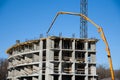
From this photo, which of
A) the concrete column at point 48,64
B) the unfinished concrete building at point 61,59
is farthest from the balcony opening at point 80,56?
the concrete column at point 48,64

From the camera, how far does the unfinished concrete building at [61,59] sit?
65.7m

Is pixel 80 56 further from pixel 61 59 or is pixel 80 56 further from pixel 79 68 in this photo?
pixel 61 59

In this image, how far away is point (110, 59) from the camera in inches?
1916

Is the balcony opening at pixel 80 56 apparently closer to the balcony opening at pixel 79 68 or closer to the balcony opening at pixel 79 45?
the balcony opening at pixel 79 68

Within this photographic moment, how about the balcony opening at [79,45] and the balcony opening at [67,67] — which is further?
the balcony opening at [79,45]

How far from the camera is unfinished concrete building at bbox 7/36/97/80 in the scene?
216 feet

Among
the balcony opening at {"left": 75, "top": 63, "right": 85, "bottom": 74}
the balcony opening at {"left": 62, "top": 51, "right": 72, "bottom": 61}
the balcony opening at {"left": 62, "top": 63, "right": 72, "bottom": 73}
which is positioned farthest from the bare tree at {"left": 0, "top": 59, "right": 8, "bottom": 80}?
the balcony opening at {"left": 75, "top": 63, "right": 85, "bottom": 74}

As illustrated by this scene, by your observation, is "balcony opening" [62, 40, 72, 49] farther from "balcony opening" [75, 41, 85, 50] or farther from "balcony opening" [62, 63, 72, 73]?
"balcony opening" [62, 63, 72, 73]

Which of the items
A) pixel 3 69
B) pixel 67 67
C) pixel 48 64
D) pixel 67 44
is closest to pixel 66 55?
pixel 67 44

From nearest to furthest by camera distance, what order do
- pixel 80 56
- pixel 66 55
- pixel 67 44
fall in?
pixel 66 55 → pixel 67 44 → pixel 80 56

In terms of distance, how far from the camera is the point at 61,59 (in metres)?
66.0

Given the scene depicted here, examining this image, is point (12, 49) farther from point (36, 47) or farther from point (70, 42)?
point (70, 42)

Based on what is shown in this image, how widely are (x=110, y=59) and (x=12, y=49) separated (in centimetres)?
4194

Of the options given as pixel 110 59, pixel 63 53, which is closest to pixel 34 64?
pixel 63 53
